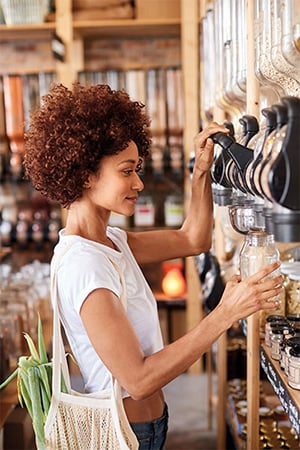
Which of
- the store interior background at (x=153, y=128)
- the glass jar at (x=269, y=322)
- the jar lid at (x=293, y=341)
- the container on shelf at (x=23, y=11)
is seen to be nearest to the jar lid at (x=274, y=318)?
the glass jar at (x=269, y=322)

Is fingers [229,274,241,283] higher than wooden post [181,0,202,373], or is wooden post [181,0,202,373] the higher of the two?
wooden post [181,0,202,373]

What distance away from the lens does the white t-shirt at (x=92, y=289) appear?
1.77 meters

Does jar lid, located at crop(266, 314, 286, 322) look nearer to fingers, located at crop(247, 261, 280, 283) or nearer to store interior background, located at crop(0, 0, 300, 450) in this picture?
fingers, located at crop(247, 261, 280, 283)

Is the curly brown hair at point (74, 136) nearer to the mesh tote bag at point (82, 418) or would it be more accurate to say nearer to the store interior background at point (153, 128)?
the mesh tote bag at point (82, 418)

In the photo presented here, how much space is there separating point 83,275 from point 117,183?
274mm

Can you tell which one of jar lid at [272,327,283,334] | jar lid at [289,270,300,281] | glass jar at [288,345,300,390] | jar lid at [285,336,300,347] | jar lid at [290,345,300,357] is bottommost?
glass jar at [288,345,300,390]

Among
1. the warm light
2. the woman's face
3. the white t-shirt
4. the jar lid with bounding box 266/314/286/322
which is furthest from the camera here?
the warm light

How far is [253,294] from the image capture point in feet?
5.16

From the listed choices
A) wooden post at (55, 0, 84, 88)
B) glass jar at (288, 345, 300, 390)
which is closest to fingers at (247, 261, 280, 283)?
glass jar at (288, 345, 300, 390)

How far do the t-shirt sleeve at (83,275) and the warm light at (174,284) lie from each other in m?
3.27

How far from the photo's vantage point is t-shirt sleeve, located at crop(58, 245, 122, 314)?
5.75ft

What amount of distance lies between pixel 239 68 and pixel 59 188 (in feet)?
2.34

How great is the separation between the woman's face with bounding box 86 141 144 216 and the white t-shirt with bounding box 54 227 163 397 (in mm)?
119

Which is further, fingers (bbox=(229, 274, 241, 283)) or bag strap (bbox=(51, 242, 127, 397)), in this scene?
bag strap (bbox=(51, 242, 127, 397))
